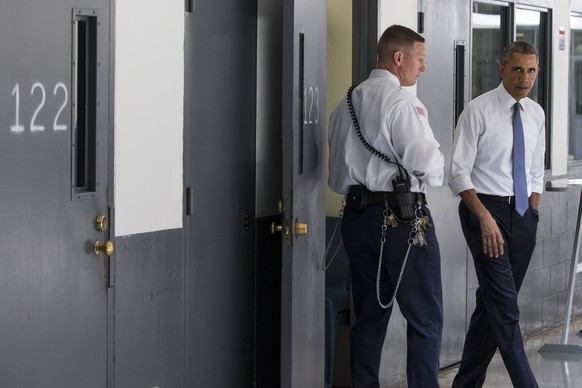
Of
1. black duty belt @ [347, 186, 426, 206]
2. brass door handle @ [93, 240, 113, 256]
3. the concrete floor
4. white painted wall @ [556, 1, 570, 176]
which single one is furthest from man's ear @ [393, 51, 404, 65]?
white painted wall @ [556, 1, 570, 176]

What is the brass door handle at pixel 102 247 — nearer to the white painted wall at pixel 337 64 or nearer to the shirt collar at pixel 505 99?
the shirt collar at pixel 505 99

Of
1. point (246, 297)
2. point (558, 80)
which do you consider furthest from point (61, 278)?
point (558, 80)

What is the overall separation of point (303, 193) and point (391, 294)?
65 cm

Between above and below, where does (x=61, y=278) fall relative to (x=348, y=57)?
below

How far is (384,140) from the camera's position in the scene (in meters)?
5.05

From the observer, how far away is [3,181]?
3574mm

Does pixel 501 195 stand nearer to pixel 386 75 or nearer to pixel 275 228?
pixel 386 75

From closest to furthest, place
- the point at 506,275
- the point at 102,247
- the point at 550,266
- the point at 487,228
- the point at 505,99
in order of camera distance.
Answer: the point at 102,247
the point at 487,228
the point at 506,275
the point at 505,99
the point at 550,266

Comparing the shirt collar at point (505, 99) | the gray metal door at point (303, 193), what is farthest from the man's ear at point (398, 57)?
the shirt collar at point (505, 99)

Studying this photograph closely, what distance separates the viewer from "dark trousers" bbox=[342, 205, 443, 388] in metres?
5.14

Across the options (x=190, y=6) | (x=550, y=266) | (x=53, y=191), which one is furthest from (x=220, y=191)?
(x=550, y=266)

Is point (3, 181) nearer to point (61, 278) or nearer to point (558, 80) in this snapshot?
point (61, 278)

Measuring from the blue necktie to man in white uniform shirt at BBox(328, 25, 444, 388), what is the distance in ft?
2.43

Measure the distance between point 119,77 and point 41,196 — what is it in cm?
65
